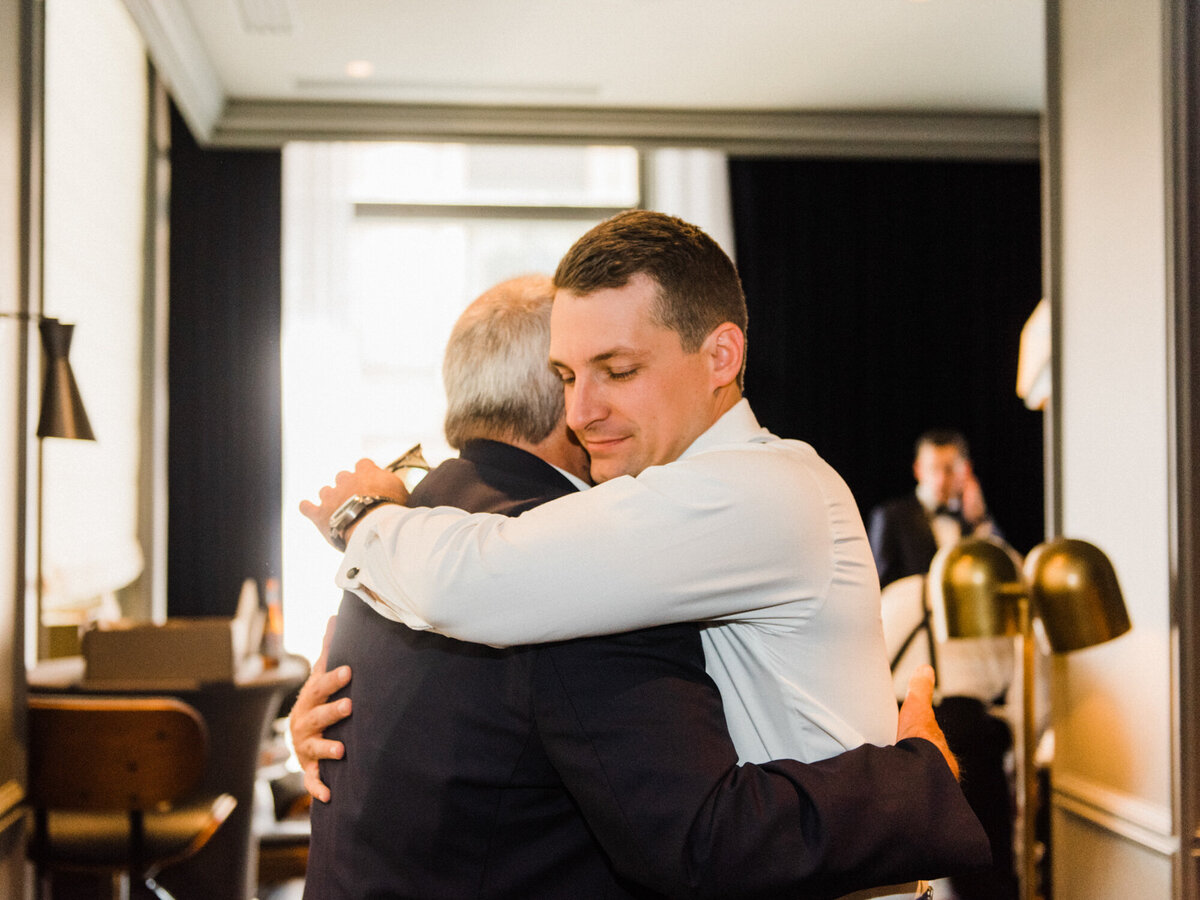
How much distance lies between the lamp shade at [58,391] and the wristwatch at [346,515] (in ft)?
5.05

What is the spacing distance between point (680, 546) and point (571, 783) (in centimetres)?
26

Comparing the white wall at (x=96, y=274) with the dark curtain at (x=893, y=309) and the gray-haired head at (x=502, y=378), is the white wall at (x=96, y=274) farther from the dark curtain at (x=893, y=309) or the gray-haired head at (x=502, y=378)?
the dark curtain at (x=893, y=309)

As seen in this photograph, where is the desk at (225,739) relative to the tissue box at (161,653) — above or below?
below

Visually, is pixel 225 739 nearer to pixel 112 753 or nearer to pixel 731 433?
pixel 112 753

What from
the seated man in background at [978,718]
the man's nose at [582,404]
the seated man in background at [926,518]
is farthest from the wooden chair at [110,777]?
the seated man in background at [926,518]

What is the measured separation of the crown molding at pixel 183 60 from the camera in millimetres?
3957


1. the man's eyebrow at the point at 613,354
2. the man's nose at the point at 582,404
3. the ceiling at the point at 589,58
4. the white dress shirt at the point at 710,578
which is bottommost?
the white dress shirt at the point at 710,578

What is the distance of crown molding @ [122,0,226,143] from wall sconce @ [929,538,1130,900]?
3597 mm

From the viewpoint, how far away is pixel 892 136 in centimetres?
550

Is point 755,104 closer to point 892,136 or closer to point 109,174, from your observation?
point 892,136

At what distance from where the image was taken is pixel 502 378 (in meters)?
1.32

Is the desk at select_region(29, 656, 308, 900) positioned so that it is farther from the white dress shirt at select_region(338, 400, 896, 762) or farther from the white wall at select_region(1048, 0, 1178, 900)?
the white wall at select_region(1048, 0, 1178, 900)

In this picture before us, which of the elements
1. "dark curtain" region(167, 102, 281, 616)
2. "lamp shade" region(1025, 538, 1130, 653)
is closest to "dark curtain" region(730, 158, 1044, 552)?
"dark curtain" region(167, 102, 281, 616)

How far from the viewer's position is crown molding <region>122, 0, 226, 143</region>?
3957mm
